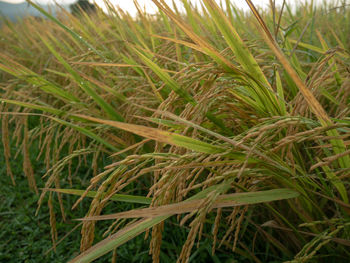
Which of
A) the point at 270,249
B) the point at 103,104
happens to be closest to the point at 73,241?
the point at 103,104

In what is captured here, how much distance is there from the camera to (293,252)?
1405 millimetres

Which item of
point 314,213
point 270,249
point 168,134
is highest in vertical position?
point 168,134

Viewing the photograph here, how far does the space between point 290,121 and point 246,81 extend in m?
0.28

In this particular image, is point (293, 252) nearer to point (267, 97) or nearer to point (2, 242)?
point (267, 97)

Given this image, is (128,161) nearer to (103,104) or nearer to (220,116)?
(220,116)

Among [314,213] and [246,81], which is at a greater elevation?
[246,81]

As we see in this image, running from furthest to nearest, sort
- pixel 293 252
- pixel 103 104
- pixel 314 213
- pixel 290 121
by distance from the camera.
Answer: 1. pixel 103 104
2. pixel 293 252
3. pixel 314 213
4. pixel 290 121

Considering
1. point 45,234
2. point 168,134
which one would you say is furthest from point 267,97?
point 45,234

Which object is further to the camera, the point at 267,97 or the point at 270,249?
the point at 270,249

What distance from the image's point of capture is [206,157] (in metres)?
1.07

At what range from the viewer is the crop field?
84 centimetres

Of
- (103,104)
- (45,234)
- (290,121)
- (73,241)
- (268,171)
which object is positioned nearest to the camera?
(290,121)

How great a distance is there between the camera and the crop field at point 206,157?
84 cm

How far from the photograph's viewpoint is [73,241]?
5.78 ft
